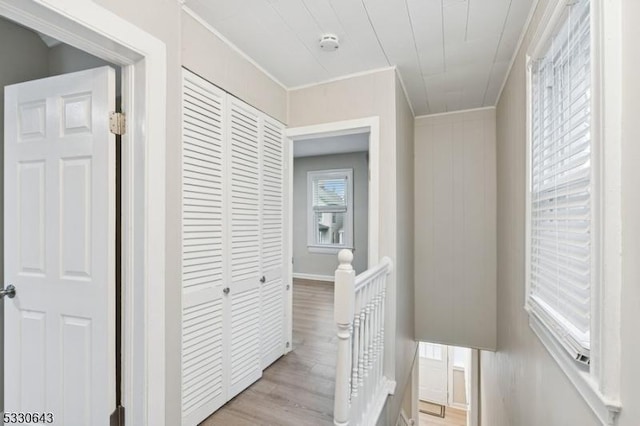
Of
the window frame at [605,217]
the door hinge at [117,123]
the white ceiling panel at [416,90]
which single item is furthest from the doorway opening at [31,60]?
the white ceiling panel at [416,90]

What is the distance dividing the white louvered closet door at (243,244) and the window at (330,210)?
141 inches

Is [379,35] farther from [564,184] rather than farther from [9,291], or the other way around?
[9,291]

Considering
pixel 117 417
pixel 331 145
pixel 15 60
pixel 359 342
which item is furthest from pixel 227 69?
pixel 331 145

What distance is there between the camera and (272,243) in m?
2.58

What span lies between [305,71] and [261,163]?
Result: 82 cm

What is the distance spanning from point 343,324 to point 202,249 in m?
0.97

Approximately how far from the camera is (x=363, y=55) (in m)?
2.17

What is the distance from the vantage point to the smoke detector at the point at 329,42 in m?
1.93

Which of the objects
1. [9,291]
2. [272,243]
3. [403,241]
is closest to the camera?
[9,291]

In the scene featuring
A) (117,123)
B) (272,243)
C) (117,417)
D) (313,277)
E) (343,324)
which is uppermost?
(117,123)

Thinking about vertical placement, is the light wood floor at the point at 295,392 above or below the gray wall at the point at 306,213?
below

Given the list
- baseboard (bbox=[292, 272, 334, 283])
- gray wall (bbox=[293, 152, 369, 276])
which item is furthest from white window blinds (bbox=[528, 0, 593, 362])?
baseboard (bbox=[292, 272, 334, 283])

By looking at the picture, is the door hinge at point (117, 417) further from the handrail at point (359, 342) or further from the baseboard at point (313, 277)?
the baseboard at point (313, 277)

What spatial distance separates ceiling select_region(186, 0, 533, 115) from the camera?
1.68 meters
